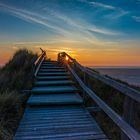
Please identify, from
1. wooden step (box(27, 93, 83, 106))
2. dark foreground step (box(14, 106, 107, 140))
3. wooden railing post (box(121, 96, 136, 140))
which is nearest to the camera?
wooden railing post (box(121, 96, 136, 140))

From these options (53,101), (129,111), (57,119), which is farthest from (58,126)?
(129,111)

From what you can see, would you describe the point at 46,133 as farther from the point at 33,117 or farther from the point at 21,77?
the point at 21,77

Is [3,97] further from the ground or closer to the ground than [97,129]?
further from the ground

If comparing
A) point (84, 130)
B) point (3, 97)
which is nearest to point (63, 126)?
point (84, 130)

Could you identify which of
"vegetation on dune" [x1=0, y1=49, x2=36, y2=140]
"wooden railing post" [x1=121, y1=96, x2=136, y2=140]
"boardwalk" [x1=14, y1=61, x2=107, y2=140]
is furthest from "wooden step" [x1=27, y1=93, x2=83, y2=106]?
"wooden railing post" [x1=121, y1=96, x2=136, y2=140]

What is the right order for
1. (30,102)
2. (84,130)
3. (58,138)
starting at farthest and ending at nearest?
(30,102)
(84,130)
(58,138)

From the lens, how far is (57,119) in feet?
19.6

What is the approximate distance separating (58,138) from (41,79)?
22.5 feet

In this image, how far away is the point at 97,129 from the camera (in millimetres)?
5215

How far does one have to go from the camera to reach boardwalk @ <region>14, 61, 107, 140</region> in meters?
4.88

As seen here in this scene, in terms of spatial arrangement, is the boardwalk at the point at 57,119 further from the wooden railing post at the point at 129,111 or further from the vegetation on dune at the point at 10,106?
the wooden railing post at the point at 129,111

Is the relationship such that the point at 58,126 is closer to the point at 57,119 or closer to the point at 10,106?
the point at 57,119

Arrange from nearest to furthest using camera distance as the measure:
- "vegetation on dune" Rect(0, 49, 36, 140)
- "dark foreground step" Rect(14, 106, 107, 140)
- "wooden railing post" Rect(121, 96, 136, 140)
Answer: "wooden railing post" Rect(121, 96, 136, 140)
"dark foreground step" Rect(14, 106, 107, 140)
"vegetation on dune" Rect(0, 49, 36, 140)

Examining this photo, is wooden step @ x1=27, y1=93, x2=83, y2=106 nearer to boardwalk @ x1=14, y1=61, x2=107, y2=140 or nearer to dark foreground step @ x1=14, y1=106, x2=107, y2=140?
boardwalk @ x1=14, y1=61, x2=107, y2=140
